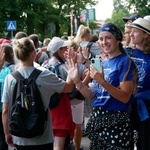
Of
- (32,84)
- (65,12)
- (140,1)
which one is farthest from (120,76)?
(65,12)

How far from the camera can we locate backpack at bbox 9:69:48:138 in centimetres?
342

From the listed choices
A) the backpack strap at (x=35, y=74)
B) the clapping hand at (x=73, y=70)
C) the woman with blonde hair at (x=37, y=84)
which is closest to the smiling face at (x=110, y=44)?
the clapping hand at (x=73, y=70)

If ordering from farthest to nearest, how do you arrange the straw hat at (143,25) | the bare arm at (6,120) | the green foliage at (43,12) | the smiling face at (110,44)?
the green foliage at (43,12)
the bare arm at (6,120)
the straw hat at (143,25)
the smiling face at (110,44)

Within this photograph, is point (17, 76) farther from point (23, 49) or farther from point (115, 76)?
point (115, 76)

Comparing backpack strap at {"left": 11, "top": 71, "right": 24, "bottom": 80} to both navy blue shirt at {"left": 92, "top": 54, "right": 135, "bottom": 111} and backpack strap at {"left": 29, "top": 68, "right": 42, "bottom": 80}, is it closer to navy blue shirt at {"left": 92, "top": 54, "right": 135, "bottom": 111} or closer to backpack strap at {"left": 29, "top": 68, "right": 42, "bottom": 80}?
backpack strap at {"left": 29, "top": 68, "right": 42, "bottom": 80}

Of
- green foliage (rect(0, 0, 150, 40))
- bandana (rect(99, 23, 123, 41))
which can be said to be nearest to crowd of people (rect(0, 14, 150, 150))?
bandana (rect(99, 23, 123, 41))

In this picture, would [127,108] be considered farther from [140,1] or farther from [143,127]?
[140,1]

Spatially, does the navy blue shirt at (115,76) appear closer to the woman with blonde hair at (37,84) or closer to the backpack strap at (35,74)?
the woman with blonde hair at (37,84)

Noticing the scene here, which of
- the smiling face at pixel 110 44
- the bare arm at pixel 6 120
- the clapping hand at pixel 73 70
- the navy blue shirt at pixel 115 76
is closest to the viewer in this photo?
the navy blue shirt at pixel 115 76

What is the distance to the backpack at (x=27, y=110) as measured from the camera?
3416 mm

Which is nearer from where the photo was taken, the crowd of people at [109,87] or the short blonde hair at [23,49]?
the crowd of people at [109,87]

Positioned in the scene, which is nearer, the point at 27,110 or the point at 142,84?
the point at 27,110

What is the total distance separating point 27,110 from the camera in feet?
11.3

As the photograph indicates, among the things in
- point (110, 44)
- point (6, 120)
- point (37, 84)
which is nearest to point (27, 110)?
point (37, 84)
